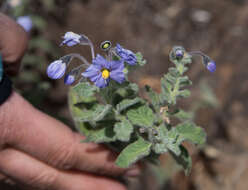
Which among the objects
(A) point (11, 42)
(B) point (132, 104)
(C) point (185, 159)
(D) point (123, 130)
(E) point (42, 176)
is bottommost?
(E) point (42, 176)

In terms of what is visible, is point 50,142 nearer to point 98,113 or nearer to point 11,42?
point 98,113

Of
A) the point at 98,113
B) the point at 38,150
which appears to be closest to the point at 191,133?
the point at 98,113

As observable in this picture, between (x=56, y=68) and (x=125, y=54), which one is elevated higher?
(x=125, y=54)

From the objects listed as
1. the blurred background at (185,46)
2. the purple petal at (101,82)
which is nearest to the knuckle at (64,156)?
the purple petal at (101,82)

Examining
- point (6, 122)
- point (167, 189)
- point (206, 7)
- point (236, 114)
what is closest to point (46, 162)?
Result: point (6, 122)

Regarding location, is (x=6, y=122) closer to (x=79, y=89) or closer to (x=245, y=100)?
(x=79, y=89)

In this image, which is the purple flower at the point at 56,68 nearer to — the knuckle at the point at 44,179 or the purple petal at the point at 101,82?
the purple petal at the point at 101,82
